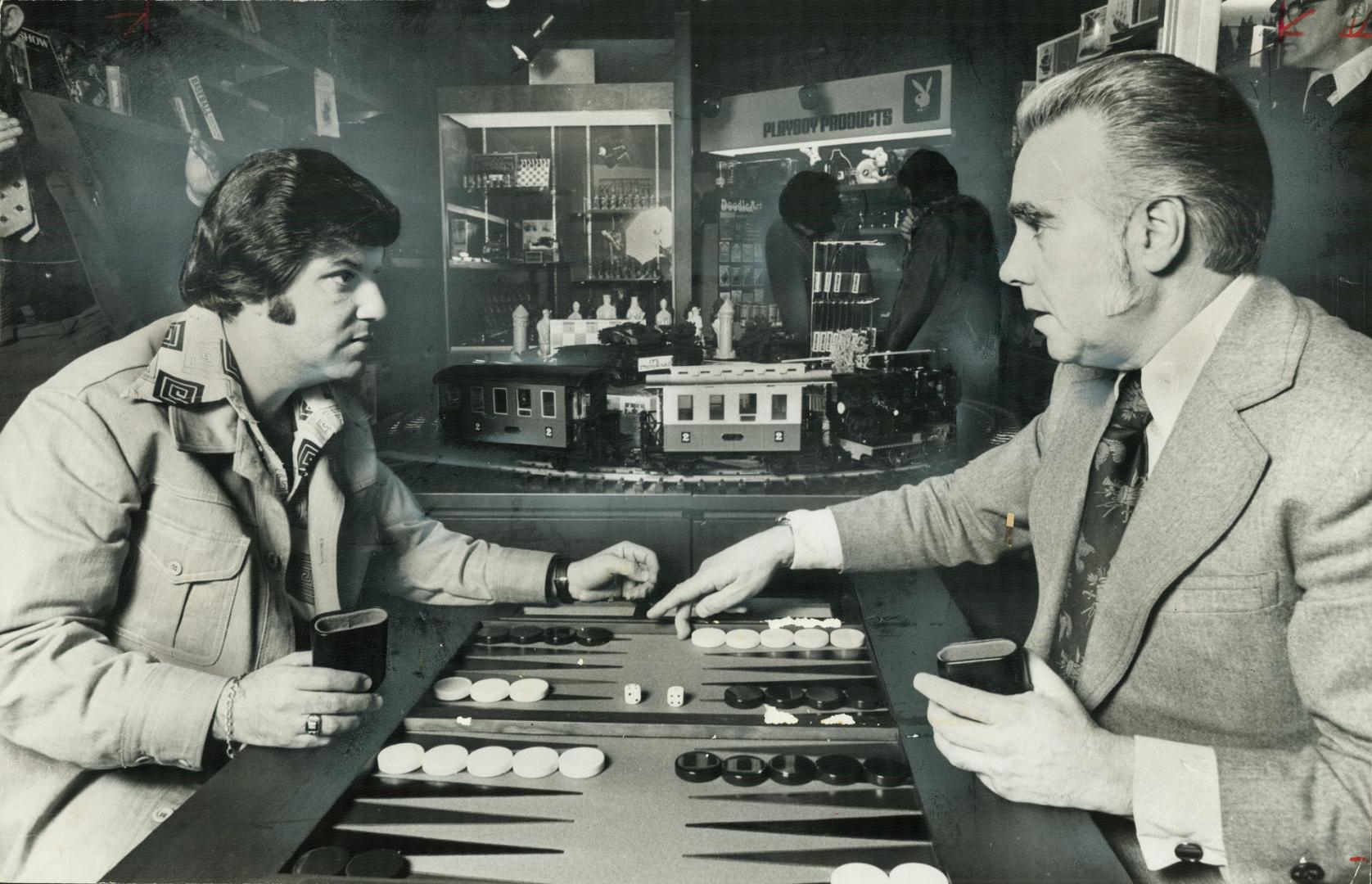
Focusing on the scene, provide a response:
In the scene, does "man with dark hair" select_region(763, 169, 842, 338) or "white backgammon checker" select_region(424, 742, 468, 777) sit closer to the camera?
"white backgammon checker" select_region(424, 742, 468, 777)

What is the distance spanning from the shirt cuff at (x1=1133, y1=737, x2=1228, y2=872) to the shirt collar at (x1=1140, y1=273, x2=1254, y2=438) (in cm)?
59

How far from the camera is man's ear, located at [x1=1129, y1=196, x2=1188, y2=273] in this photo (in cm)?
145

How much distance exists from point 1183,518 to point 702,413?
3.49 feet

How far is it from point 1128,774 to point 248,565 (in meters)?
1.62

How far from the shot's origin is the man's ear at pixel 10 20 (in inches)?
74.7

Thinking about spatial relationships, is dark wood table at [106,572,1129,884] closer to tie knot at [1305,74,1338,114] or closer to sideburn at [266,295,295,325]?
sideburn at [266,295,295,325]

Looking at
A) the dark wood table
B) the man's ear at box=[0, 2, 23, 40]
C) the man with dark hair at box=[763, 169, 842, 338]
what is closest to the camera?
the dark wood table

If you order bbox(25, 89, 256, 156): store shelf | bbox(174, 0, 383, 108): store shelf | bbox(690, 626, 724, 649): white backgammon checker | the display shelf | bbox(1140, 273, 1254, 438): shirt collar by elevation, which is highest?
bbox(174, 0, 383, 108): store shelf

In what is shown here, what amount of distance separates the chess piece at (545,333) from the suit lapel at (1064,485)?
45.6 inches

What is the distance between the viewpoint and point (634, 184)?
2021 mm

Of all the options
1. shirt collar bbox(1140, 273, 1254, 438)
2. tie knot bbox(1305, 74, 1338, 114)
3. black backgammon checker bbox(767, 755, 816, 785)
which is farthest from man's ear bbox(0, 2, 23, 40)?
tie knot bbox(1305, 74, 1338, 114)

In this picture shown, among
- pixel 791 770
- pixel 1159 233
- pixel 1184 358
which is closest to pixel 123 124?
pixel 791 770

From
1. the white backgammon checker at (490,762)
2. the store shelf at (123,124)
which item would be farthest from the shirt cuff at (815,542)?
the store shelf at (123,124)

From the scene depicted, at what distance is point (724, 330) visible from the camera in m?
2.08
